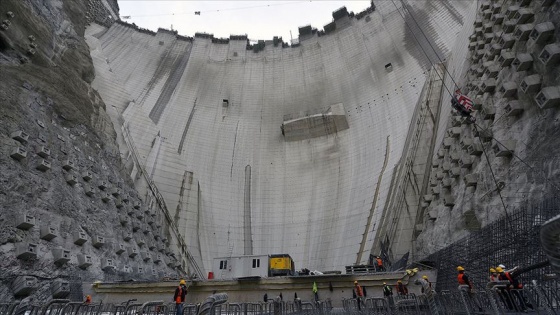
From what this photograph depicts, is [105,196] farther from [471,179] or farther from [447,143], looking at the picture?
[447,143]

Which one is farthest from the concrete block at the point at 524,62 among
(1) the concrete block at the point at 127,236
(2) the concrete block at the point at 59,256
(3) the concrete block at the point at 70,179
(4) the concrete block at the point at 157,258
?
(4) the concrete block at the point at 157,258

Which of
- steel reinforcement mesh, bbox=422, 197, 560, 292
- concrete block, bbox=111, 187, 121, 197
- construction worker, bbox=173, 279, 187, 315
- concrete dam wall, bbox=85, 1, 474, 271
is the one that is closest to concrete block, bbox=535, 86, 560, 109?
steel reinforcement mesh, bbox=422, 197, 560, 292

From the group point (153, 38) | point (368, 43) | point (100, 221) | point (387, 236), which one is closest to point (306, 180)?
point (387, 236)

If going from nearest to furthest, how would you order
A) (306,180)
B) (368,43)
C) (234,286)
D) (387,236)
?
(234,286) → (387,236) → (306,180) → (368,43)

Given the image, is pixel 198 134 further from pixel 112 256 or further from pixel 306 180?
pixel 112 256

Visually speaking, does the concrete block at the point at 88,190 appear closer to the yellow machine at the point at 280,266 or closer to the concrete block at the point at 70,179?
→ the concrete block at the point at 70,179

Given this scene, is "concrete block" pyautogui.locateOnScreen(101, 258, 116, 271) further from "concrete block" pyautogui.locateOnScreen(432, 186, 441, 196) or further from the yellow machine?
"concrete block" pyautogui.locateOnScreen(432, 186, 441, 196)
